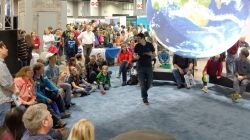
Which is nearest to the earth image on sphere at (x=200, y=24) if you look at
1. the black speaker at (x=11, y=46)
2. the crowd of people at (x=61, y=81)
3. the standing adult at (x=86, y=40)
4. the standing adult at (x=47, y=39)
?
the crowd of people at (x=61, y=81)

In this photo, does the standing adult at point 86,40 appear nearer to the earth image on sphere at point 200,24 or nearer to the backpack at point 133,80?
the backpack at point 133,80

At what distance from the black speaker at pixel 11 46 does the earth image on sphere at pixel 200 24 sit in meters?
2.71

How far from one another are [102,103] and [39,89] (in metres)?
1.94

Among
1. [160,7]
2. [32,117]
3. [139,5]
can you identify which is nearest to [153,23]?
[160,7]

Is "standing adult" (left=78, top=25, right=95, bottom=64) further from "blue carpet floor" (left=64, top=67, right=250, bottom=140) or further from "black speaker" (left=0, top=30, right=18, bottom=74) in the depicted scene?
"black speaker" (left=0, top=30, right=18, bottom=74)

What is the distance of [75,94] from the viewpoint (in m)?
7.93

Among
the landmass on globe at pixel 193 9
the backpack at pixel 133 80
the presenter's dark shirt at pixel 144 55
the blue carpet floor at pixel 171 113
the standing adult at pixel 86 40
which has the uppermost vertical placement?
the landmass on globe at pixel 193 9

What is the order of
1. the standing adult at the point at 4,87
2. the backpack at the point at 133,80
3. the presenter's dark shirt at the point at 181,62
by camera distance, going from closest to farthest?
1. the standing adult at the point at 4,87
2. the presenter's dark shirt at the point at 181,62
3. the backpack at the point at 133,80

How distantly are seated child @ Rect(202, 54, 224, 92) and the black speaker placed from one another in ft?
15.3

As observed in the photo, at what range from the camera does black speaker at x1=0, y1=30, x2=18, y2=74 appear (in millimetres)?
6293

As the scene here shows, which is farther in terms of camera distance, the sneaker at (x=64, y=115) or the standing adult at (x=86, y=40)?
the standing adult at (x=86, y=40)

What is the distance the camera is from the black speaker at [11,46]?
6293 mm

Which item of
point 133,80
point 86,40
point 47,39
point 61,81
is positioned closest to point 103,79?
point 133,80

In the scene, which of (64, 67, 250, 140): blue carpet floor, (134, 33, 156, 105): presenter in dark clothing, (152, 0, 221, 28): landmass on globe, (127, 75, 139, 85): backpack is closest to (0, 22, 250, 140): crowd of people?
(134, 33, 156, 105): presenter in dark clothing
